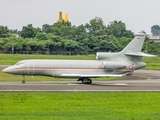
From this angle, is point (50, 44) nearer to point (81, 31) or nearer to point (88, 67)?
point (81, 31)

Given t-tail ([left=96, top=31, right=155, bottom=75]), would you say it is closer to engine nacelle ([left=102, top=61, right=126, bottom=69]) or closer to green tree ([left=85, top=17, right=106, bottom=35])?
engine nacelle ([left=102, top=61, right=126, bottom=69])

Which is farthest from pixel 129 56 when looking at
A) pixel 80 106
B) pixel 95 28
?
pixel 95 28

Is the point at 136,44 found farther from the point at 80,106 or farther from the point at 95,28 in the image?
the point at 95,28

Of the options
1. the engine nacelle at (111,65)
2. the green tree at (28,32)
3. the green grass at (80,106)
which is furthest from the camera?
the green tree at (28,32)

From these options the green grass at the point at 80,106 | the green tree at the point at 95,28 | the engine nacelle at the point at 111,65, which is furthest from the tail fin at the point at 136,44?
the green tree at the point at 95,28

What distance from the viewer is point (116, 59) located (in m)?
47.9

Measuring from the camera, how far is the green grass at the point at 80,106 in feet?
78.3

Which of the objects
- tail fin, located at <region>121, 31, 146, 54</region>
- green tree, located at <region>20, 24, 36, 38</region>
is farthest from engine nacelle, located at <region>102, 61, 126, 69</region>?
green tree, located at <region>20, 24, 36, 38</region>

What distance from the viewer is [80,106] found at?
28203mm

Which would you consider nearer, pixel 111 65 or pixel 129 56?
pixel 111 65

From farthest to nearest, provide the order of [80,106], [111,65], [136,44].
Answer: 1. [136,44]
2. [111,65]
3. [80,106]

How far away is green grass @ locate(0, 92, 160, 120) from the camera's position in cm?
2386

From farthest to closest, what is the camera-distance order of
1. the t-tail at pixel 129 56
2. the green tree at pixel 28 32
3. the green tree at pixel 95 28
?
the green tree at pixel 95 28, the green tree at pixel 28 32, the t-tail at pixel 129 56

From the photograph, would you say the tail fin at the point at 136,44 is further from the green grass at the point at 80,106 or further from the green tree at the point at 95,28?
the green tree at the point at 95,28
